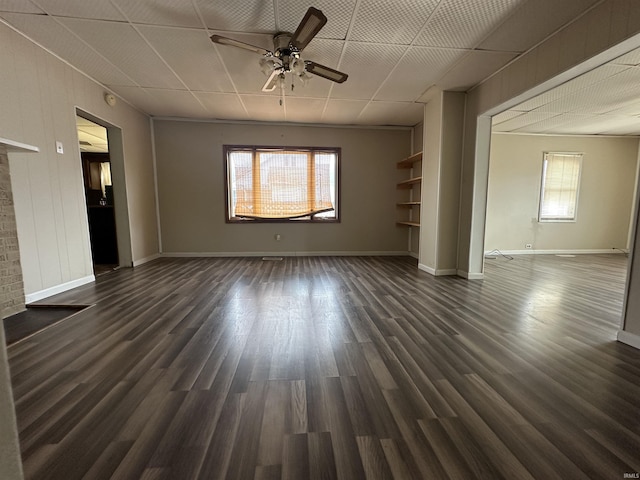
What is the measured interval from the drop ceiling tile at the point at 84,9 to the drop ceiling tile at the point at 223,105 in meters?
1.66

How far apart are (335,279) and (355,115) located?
10.4ft

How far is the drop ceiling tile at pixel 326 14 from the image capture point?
2332 millimetres

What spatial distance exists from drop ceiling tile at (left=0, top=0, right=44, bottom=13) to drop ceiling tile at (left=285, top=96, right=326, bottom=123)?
273cm

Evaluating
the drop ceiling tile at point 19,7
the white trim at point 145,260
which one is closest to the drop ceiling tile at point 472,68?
the drop ceiling tile at point 19,7

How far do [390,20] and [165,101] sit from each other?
3793mm

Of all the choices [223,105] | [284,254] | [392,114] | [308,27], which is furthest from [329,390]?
[392,114]

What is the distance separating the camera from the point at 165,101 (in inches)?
177

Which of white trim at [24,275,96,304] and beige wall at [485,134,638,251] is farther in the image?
beige wall at [485,134,638,251]

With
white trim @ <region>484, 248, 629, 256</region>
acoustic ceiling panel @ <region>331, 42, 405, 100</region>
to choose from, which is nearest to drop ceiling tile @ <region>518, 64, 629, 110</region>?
acoustic ceiling panel @ <region>331, 42, 405, 100</region>

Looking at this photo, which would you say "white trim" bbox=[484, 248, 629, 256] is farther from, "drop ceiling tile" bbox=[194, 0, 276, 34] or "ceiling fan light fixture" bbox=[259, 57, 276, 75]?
"drop ceiling tile" bbox=[194, 0, 276, 34]

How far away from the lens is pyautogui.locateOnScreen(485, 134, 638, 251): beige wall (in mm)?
5941

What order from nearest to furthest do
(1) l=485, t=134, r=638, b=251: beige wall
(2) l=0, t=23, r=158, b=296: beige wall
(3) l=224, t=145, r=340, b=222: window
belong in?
1. (2) l=0, t=23, r=158, b=296: beige wall
2. (3) l=224, t=145, r=340, b=222: window
3. (1) l=485, t=134, r=638, b=251: beige wall

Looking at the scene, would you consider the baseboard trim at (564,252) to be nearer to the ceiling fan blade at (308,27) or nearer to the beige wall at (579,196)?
the beige wall at (579,196)

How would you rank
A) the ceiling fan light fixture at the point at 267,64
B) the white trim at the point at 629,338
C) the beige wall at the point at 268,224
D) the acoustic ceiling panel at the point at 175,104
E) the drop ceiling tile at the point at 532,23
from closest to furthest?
the white trim at the point at 629,338
the drop ceiling tile at the point at 532,23
the ceiling fan light fixture at the point at 267,64
the acoustic ceiling panel at the point at 175,104
the beige wall at the point at 268,224
